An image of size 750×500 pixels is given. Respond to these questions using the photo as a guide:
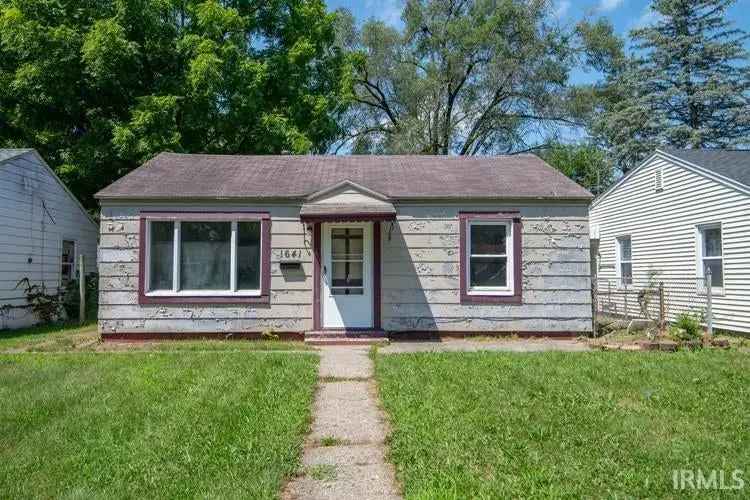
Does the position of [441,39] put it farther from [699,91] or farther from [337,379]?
[337,379]

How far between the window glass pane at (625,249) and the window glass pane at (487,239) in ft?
21.7

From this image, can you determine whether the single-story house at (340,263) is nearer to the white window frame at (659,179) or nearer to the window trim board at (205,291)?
the window trim board at (205,291)

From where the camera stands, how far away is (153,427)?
16.2 feet

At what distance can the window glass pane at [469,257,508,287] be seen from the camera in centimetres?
1079

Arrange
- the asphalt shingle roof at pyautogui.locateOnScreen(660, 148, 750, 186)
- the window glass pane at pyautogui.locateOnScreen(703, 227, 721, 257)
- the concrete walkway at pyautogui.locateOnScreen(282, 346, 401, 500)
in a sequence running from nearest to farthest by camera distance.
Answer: the concrete walkway at pyautogui.locateOnScreen(282, 346, 401, 500) → the asphalt shingle roof at pyautogui.locateOnScreen(660, 148, 750, 186) → the window glass pane at pyautogui.locateOnScreen(703, 227, 721, 257)

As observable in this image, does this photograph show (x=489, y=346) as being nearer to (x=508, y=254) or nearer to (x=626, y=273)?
(x=508, y=254)

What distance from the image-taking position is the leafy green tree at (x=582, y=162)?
2661 centimetres

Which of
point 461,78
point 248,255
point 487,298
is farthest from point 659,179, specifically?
point 461,78

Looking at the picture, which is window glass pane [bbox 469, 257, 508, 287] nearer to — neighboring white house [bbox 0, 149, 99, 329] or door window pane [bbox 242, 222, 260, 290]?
door window pane [bbox 242, 222, 260, 290]

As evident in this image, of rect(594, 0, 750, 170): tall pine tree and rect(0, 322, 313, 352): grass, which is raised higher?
rect(594, 0, 750, 170): tall pine tree

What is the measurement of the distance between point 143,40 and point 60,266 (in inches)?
371

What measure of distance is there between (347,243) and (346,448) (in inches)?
256

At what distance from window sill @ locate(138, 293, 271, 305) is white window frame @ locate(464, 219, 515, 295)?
384 centimetres

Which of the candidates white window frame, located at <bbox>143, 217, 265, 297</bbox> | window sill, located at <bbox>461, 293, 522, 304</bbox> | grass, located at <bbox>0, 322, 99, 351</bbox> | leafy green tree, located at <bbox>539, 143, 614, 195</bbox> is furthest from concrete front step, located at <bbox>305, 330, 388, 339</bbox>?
leafy green tree, located at <bbox>539, 143, 614, 195</bbox>
